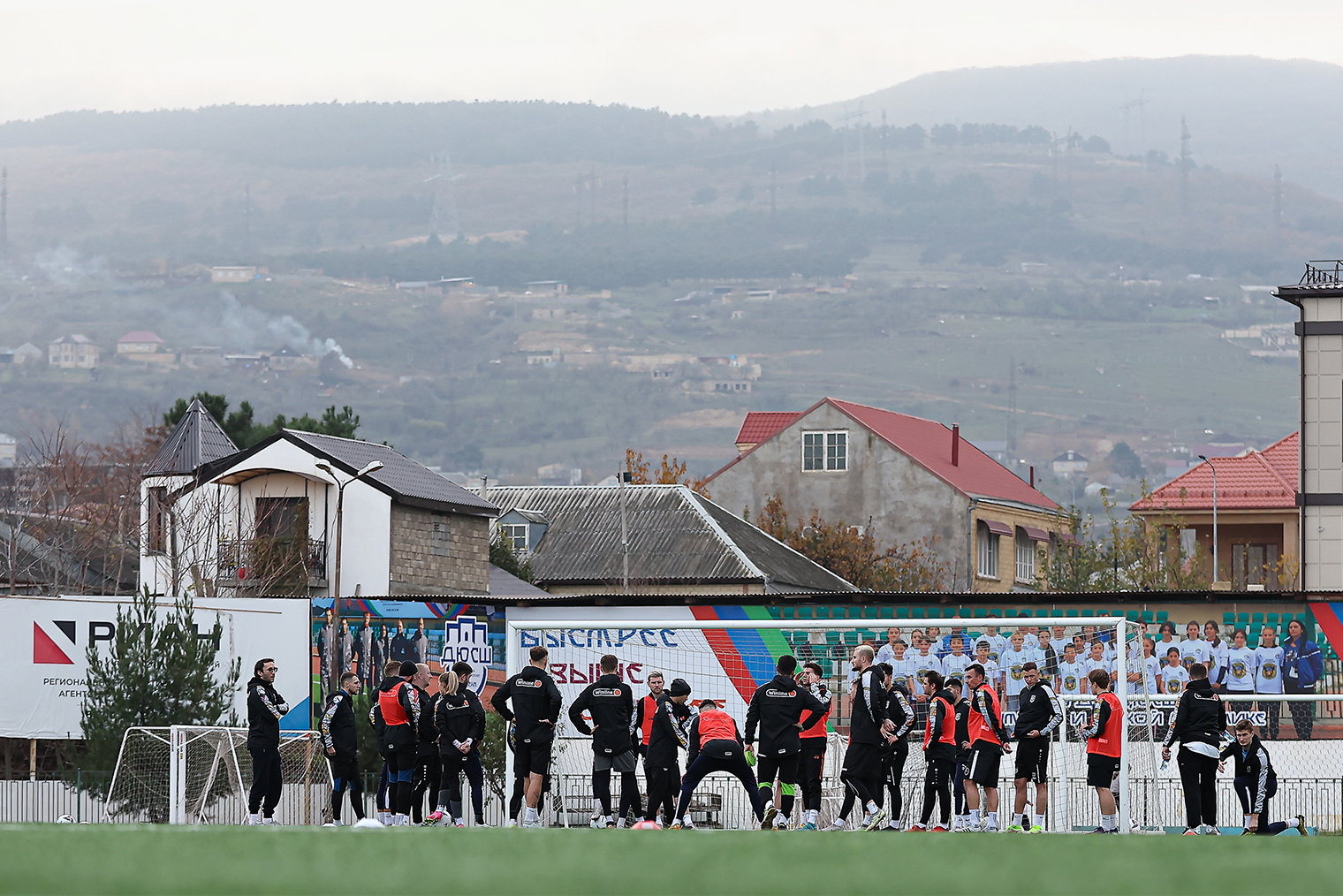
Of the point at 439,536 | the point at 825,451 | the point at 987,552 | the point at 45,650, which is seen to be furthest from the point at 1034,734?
the point at 987,552

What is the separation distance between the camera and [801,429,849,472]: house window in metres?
82.8

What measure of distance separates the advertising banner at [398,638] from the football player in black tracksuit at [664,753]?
9384mm

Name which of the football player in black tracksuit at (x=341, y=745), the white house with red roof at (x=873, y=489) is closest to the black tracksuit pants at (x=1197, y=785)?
the football player in black tracksuit at (x=341, y=745)

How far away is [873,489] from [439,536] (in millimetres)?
36794

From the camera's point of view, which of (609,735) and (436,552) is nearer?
(609,735)

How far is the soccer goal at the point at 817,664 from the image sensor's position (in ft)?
71.0

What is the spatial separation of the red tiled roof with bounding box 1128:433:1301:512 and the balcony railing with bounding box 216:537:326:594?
112 feet

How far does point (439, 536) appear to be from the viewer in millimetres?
49312

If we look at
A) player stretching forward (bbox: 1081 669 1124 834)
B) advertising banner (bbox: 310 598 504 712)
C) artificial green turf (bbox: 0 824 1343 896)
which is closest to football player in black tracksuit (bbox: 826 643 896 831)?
player stretching forward (bbox: 1081 669 1124 834)

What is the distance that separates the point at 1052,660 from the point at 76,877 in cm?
1431

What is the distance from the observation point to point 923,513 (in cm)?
8188

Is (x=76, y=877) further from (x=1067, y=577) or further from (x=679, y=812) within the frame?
(x=1067, y=577)

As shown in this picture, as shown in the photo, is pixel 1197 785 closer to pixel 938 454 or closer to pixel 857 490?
pixel 857 490

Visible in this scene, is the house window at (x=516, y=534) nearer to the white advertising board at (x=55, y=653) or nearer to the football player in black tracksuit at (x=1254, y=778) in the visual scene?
the white advertising board at (x=55, y=653)
